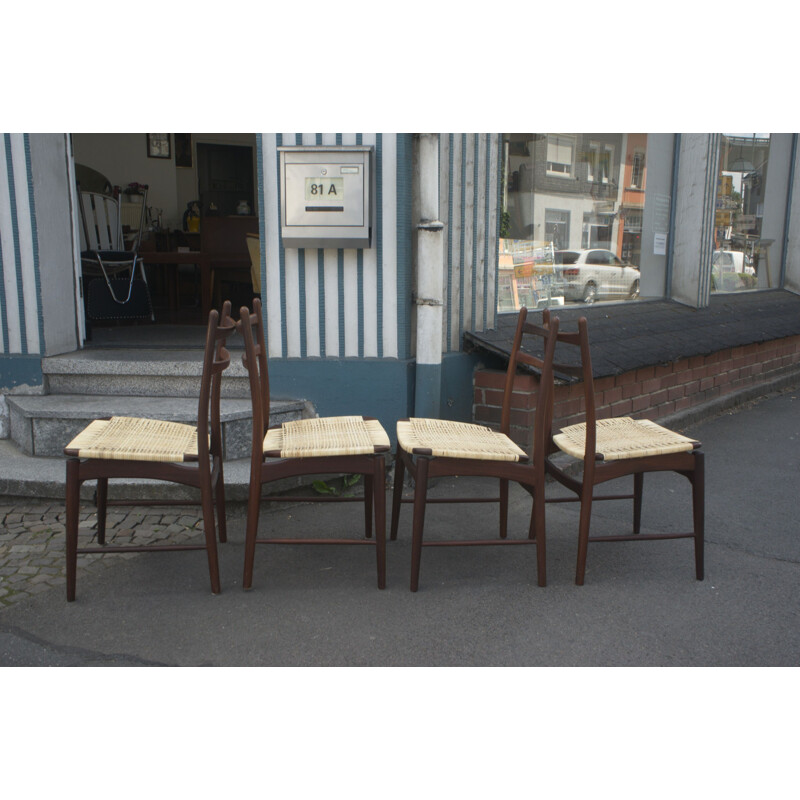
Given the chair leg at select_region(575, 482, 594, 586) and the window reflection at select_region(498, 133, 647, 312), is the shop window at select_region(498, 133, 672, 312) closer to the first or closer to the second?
the window reflection at select_region(498, 133, 647, 312)

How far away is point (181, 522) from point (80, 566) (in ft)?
2.06

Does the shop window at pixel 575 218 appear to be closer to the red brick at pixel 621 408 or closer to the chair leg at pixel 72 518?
the red brick at pixel 621 408

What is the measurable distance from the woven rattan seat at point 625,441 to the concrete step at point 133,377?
2156mm

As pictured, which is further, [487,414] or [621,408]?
[621,408]

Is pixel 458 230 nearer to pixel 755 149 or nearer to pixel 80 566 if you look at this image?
pixel 80 566

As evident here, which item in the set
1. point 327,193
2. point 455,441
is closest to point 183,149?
point 327,193

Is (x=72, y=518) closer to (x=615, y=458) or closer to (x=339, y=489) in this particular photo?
(x=339, y=489)

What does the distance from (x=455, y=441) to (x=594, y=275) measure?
147 inches

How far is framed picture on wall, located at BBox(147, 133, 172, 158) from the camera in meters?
11.0

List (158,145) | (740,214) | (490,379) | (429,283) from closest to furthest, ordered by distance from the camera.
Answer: (429,283), (490,379), (740,214), (158,145)

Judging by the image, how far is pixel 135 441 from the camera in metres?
3.14

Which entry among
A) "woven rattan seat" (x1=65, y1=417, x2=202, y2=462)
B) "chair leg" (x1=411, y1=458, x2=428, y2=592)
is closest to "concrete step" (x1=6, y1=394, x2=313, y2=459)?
"woven rattan seat" (x1=65, y1=417, x2=202, y2=462)

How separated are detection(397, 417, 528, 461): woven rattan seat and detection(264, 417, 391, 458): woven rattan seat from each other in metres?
0.12

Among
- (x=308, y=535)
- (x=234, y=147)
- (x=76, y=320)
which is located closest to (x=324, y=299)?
(x=308, y=535)
